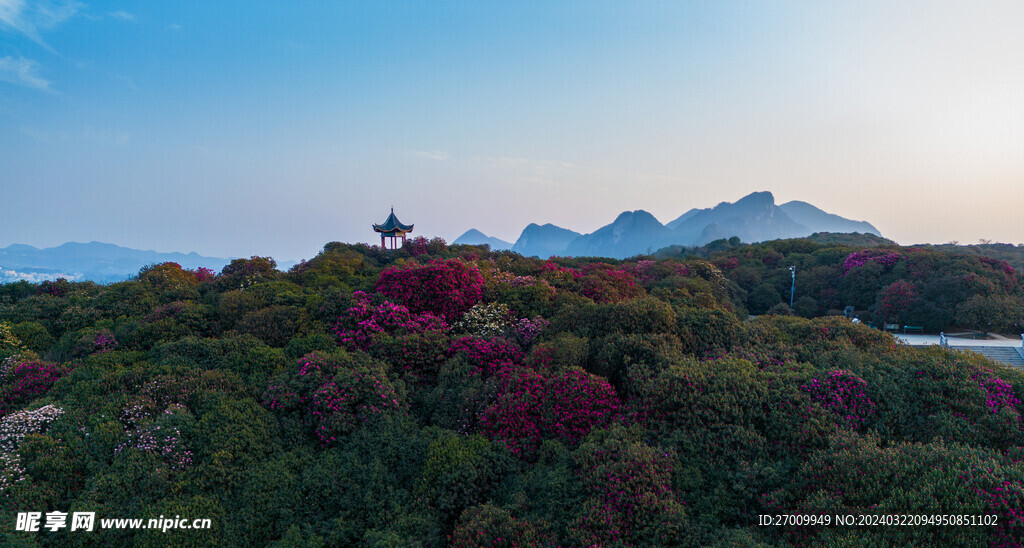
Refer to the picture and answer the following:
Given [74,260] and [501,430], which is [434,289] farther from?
[74,260]

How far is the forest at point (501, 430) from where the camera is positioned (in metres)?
4.94

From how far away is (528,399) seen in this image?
6922mm

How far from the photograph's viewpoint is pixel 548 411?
6816mm

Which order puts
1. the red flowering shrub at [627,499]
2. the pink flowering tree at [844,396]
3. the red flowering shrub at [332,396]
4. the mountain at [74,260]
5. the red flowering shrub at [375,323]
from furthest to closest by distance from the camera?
the mountain at [74,260]
the red flowering shrub at [375,323]
the red flowering shrub at [332,396]
the pink flowering tree at [844,396]
the red flowering shrub at [627,499]

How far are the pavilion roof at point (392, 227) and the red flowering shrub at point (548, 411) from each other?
1972 centimetres

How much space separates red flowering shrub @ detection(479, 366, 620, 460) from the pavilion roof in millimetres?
19715

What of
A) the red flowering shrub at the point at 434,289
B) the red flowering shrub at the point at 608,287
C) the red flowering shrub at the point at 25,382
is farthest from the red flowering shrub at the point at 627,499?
the red flowering shrub at the point at 25,382

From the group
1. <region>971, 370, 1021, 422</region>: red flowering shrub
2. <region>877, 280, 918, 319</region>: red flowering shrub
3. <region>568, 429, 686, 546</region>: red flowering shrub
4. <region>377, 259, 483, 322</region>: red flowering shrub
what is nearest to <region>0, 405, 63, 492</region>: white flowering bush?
<region>377, 259, 483, 322</region>: red flowering shrub

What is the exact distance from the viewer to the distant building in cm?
2531

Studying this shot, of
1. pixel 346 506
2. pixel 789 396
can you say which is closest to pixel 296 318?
pixel 346 506

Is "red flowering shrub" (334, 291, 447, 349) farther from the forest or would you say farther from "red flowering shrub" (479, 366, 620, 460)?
"red flowering shrub" (479, 366, 620, 460)

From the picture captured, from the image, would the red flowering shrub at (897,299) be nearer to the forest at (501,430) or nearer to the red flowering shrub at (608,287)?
the forest at (501,430)

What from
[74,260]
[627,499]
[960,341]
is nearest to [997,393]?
[627,499]

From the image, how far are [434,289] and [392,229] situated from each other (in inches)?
587
